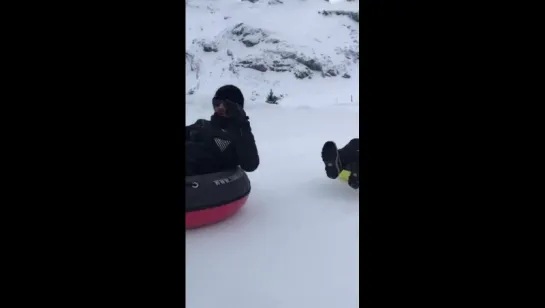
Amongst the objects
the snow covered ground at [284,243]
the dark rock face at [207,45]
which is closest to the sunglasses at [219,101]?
the snow covered ground at [284,243]

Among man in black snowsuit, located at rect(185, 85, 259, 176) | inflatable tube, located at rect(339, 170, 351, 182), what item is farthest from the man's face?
inflatable tube, located at rect(339, 170, 351, 182)

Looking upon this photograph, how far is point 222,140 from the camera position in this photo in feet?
7.38

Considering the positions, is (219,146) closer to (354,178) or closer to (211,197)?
(211,197)

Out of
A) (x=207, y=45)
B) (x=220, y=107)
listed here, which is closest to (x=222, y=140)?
(x=220, y=107)

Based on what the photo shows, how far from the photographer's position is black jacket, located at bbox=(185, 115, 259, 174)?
7.25ft

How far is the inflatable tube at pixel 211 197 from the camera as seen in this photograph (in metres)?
1.96
